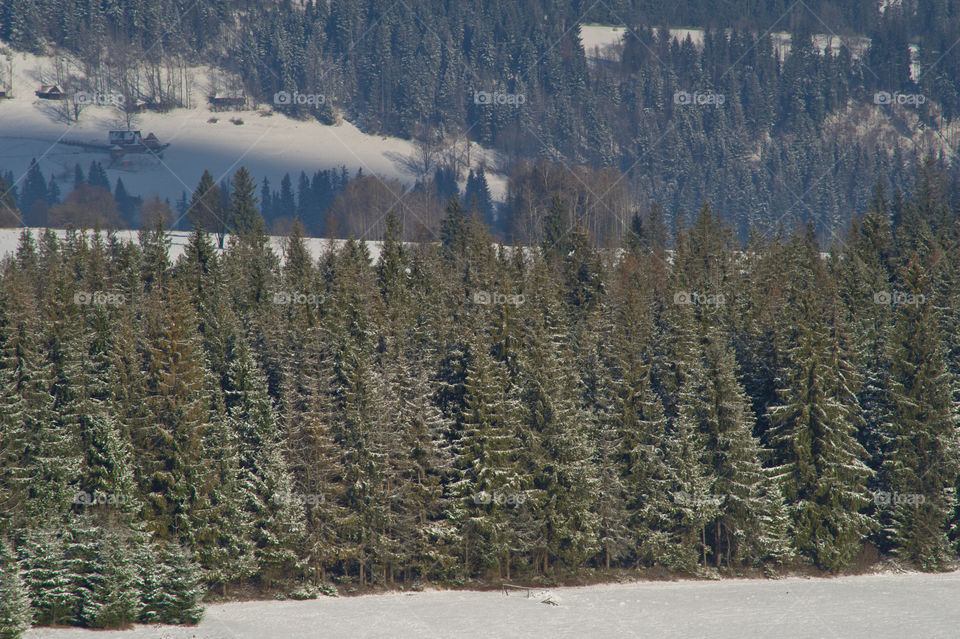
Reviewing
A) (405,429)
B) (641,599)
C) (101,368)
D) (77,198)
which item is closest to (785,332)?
(641,599)

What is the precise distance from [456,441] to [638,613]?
41.8 feet

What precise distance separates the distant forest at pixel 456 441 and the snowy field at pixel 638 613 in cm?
168

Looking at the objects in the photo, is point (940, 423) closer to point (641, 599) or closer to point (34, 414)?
point (641, 599)

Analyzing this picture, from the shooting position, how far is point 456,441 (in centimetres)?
5662

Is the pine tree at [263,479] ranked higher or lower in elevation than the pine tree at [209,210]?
lower

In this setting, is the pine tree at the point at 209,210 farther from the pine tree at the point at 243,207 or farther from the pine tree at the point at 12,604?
the pine tree at the point at 12,604

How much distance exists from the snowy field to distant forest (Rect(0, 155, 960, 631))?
1684 mm

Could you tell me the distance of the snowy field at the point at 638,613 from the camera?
49.7m

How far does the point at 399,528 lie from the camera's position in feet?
183

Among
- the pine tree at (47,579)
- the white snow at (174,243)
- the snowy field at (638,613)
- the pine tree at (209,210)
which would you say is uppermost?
the pine tree at (209,210)

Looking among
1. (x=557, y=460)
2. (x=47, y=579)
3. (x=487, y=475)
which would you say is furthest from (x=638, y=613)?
(x=47, y=579)

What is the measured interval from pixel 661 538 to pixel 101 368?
101 feet

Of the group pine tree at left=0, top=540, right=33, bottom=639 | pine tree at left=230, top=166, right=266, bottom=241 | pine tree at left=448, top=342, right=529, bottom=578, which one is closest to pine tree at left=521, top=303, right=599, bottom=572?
pine tree at left=448, top=342, right=529, bottom=578

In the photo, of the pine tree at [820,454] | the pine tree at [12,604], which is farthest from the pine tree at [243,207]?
the pine tree at [12,604]
